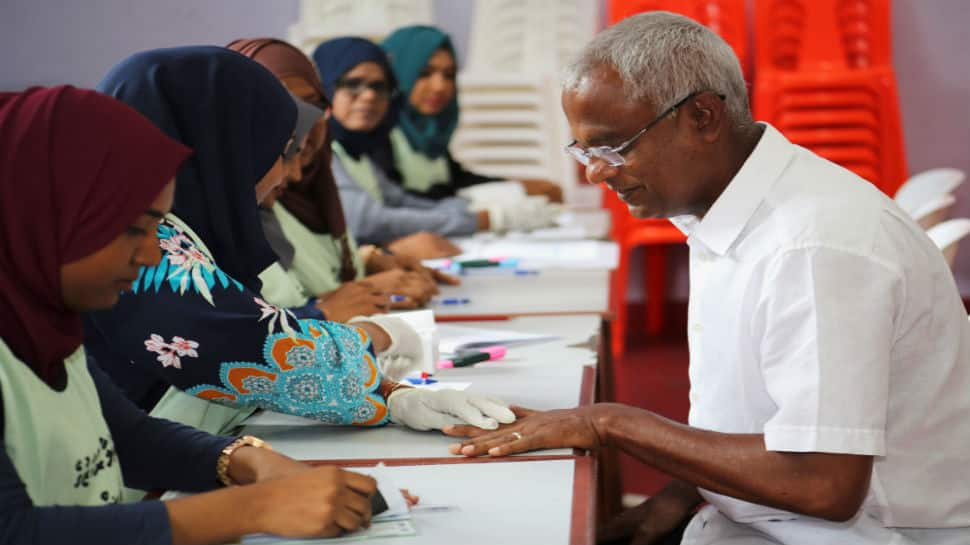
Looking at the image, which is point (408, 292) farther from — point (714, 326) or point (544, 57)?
point (544, 57)

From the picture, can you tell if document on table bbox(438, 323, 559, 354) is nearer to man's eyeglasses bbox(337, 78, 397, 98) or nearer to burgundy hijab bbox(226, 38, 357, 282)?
burgundy hijab bbox(226, 38, 357, 282)

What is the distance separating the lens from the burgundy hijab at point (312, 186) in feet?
9.25

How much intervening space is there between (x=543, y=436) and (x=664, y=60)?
1.74 feet

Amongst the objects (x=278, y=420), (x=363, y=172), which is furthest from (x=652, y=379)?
(x=278, y=420)

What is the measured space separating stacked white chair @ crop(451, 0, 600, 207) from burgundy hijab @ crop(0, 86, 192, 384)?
3794 millimetres

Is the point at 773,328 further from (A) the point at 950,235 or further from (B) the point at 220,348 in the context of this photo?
(A) the point at 950,235

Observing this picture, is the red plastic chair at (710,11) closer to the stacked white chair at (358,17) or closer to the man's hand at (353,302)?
the stacked white chair at (358,17)

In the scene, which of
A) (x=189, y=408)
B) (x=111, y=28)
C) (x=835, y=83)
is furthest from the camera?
(x=111, y=28)

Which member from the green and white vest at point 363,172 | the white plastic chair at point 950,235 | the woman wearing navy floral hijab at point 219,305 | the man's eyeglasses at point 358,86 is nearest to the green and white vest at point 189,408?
the woman wearing navy floral hijab at point 219,305

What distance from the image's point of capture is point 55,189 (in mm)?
1177

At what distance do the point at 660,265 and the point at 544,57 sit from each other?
107 centimetres

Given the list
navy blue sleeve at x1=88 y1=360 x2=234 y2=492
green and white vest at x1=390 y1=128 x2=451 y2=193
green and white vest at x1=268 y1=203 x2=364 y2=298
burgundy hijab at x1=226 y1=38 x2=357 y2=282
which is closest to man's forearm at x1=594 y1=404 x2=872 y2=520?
navy blue sleeve at x1=88 y1=360 x2=234 y2=492

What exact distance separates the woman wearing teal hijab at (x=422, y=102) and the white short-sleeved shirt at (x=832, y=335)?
3.00 m

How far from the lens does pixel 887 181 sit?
16.1 feet
